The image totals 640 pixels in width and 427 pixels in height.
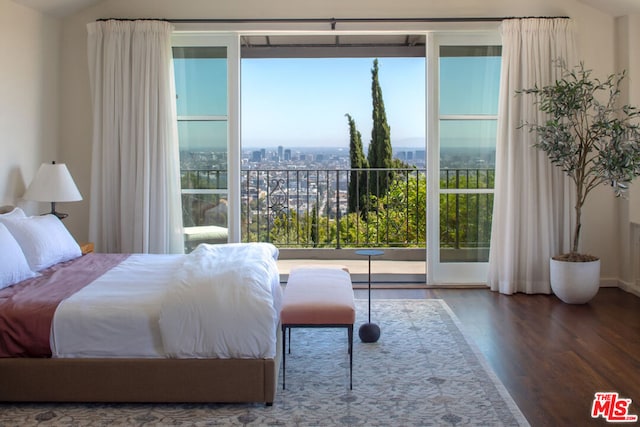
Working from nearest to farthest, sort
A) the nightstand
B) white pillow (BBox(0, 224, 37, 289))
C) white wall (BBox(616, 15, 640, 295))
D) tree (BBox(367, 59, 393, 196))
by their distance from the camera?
white pillow (BBox(0, 224, 37, 289)) → the nightstand → white wall (BBox(616, 15, 640, 295)) → tree (BBox(367, 59, 393, 196))

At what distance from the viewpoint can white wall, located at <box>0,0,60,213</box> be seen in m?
4.70

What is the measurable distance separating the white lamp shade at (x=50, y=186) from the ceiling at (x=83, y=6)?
141cm

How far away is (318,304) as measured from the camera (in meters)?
3.20

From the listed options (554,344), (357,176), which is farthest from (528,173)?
(357,176)

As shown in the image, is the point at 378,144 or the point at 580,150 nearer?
the point at 580,150

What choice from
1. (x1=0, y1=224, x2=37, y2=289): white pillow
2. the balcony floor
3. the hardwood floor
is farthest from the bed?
the balcony floor

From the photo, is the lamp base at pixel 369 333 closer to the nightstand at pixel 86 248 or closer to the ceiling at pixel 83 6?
the nightstand at pixel 86 248

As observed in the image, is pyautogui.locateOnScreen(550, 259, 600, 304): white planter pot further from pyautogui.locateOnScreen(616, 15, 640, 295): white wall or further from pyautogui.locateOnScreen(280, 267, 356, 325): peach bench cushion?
pyautogui.locateOnScreen(280, 267, 356, 325): peach bench cushion

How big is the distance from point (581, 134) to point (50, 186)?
4517 mm

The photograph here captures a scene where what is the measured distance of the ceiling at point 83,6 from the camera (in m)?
5.10

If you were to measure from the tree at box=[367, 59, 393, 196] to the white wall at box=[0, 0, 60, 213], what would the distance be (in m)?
3.85

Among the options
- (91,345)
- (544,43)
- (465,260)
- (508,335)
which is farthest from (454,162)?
(91,345)

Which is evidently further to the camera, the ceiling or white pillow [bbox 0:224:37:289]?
the ceiling

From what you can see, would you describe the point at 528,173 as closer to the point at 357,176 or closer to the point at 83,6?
the point at 357,176
